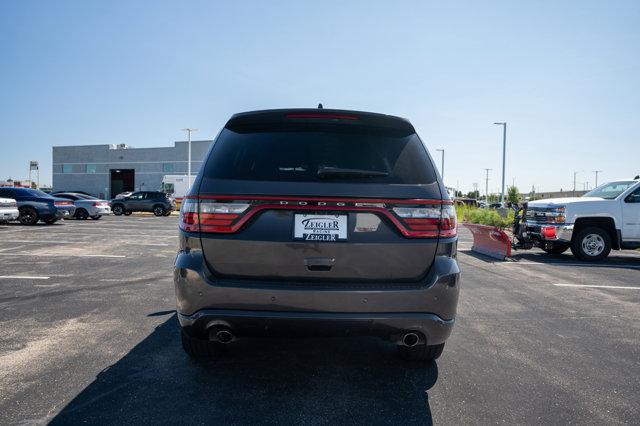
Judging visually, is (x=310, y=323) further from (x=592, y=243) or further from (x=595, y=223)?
(x=595, y=223)

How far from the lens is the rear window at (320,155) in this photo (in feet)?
9.10

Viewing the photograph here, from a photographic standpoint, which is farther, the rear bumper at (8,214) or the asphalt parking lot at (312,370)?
the rear bumper at (8,214)

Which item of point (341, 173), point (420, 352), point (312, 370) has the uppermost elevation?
point (341, 173)

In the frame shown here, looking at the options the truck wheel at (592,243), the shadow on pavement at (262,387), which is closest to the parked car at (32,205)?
the shadow on pavement at (262,387)

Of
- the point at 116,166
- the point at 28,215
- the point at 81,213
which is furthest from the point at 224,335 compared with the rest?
the point at 116,166

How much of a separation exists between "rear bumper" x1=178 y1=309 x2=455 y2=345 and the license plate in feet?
1.51

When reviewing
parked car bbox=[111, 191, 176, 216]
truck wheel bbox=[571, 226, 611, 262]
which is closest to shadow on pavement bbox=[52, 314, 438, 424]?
truck wheel bbox=[571, 226, 611, 262]

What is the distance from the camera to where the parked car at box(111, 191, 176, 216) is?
3016 cm

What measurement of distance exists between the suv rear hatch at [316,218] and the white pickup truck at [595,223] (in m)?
8.46

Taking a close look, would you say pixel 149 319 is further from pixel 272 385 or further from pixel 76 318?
pixel 272 385

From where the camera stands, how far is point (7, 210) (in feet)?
53.0

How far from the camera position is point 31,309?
499 centimetres

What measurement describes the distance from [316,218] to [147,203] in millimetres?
29975

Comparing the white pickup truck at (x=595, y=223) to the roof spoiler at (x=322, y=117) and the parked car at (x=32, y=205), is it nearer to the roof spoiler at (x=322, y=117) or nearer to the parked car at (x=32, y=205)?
the roof spoiler at (x=322, y=117)
